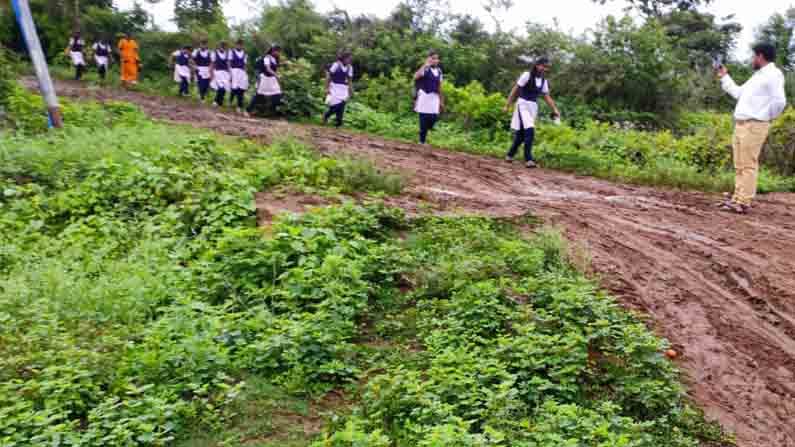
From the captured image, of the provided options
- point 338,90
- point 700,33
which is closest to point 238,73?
point 338,90

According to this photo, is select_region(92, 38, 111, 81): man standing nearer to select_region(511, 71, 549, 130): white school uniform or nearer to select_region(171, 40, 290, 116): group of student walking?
select_region(171, 40, 290, 116): group of student walking

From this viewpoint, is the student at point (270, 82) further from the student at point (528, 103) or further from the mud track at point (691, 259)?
the student at point (528, 103)

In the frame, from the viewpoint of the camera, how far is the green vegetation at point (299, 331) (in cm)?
398

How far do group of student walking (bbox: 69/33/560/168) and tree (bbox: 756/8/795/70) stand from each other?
15.5 m

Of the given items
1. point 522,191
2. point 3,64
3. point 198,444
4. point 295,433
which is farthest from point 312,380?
point 3,64

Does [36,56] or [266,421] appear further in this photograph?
[36,56]

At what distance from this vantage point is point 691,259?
6.45 meters

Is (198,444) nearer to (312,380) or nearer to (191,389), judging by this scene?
(191,389)

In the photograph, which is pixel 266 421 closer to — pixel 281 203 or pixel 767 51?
pixel 281 203

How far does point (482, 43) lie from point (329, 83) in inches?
258

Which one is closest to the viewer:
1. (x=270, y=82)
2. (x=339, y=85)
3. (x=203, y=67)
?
(x=339, y=85)

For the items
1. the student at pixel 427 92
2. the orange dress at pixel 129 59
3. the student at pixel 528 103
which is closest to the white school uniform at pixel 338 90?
the student at pixel 427 92

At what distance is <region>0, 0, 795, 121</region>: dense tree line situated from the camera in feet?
54.3

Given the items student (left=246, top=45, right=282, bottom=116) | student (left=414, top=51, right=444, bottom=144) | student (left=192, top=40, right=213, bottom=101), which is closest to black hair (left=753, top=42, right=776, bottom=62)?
student (left=414, top=51, right=444, bottom=144)
